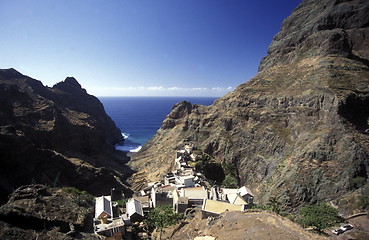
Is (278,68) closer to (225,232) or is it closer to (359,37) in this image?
(359,37)

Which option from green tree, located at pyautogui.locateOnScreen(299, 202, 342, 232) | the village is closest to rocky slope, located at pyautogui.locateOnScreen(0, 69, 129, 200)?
the village

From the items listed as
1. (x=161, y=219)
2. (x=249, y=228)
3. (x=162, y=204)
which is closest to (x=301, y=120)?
(x=162, y=204)

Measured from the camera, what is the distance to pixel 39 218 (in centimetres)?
1845

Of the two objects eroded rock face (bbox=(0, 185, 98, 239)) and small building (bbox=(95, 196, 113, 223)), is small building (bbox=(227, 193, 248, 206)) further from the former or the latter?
eroded rock face (bbox=(0, 185, 98, 239))

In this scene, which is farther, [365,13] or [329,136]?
[365,13]

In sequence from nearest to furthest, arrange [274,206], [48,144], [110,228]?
[110,228]
[274,206]
[48,144]

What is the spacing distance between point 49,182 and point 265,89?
70863 millimetres

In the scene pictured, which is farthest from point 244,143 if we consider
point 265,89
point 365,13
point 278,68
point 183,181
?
point 365,13

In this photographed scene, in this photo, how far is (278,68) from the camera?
283 feet

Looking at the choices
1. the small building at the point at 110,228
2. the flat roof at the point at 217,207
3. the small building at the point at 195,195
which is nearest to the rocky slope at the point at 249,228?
the flat roof at the point at 217,207

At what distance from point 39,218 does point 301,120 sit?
59691 millimetres

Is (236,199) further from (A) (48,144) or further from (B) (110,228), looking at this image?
(A) (48,144)

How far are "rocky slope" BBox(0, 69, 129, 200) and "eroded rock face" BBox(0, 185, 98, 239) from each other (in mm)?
19988

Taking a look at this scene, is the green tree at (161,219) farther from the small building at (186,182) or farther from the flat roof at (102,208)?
the small building at (186,182)
